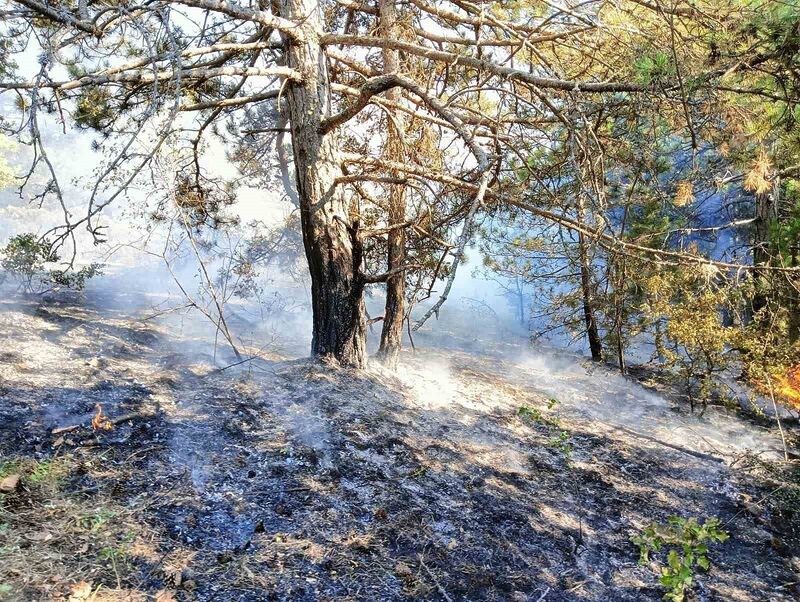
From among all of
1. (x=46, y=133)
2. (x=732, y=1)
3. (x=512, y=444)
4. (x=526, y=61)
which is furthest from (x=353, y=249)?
(x=46, y=133)

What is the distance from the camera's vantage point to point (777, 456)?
510cm

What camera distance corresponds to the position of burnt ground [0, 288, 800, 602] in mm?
2473

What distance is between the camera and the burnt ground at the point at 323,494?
8.11 ft

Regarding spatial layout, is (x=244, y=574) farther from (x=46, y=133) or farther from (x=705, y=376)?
(x=46, y=133)

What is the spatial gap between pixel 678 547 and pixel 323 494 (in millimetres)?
2563

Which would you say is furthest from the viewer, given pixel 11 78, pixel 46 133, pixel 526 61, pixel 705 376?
pixel 46 133

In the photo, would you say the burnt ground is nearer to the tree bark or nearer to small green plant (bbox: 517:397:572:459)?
small green plant (bbox: 517:397:572:459)

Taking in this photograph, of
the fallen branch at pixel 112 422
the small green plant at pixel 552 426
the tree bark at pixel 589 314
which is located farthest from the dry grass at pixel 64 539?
the tree bark at pixel 589 314

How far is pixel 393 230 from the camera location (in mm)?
6211

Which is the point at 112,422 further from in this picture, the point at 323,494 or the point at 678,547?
the point at 678,547

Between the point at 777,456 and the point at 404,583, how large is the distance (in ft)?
15.5

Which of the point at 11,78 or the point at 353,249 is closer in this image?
the point at 11,78

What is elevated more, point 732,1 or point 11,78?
point 732,1

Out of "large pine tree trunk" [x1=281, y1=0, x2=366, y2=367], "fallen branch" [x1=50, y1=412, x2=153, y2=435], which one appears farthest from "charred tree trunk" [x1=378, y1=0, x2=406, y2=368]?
"fallen branch" [x1=50, y1=412, x2=153, y2=435]
